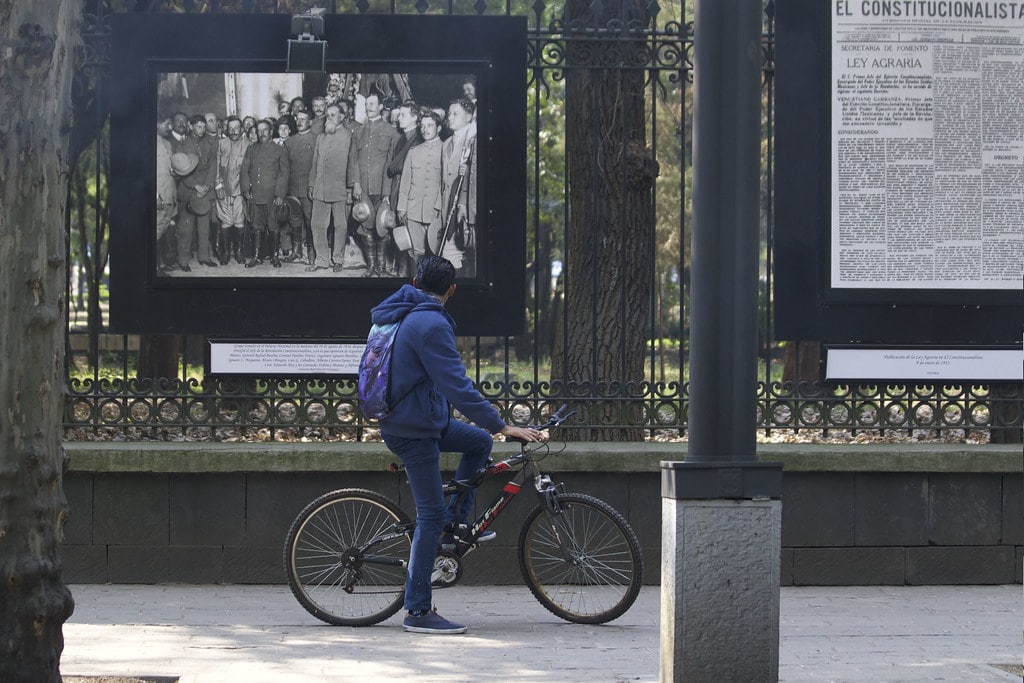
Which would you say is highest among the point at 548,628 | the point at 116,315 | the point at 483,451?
the point at 116,315

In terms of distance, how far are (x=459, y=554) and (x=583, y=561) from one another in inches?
25.5

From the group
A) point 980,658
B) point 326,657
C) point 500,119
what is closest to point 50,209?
point 326,657

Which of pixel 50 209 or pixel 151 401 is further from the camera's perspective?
pixel 151 401

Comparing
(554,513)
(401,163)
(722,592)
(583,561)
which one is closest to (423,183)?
(401,163)

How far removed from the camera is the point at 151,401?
858 centimetres

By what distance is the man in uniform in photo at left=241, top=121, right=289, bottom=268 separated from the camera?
854 centimetres

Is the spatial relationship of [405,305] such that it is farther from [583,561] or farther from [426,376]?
[583,561]

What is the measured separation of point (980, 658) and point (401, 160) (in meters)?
4.50

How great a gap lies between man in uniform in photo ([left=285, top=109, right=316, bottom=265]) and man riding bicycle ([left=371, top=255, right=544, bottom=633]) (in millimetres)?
1813

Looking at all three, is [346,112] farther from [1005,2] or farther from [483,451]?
[1005,2]

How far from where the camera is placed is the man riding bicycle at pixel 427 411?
261 inches

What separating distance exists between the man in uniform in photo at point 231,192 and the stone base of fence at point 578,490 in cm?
126

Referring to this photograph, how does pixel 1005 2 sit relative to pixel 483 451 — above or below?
above

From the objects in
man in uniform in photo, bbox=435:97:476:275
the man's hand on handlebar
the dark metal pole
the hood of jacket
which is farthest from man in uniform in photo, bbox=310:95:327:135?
the dark metal pole
